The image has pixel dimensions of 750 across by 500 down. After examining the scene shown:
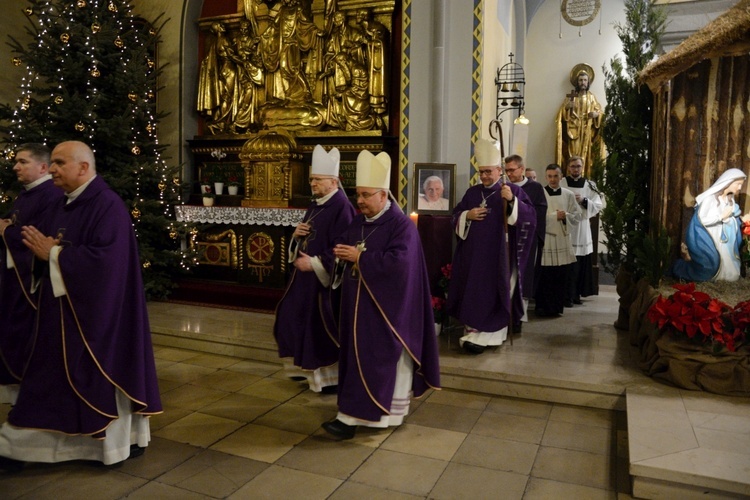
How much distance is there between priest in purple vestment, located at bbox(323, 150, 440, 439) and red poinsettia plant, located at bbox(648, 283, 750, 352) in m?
1.88

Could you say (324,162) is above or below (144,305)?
above

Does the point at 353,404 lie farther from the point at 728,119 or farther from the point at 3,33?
the point at 3,33

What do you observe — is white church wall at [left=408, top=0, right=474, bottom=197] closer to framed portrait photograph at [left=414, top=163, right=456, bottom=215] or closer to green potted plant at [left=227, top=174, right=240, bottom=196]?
framed portrait photograph at [left=414, top=163, right=456, bottom=215]

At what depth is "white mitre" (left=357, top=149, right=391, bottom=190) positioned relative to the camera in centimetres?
403

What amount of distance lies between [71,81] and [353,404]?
238 inches

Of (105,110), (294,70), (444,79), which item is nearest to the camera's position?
(444,79)

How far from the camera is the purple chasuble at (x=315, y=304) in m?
4.81

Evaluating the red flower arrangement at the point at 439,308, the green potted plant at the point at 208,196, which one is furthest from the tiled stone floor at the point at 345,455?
the green potted plant at the point at 208,196

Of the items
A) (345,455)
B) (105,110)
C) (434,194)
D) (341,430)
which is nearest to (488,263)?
(434,194)

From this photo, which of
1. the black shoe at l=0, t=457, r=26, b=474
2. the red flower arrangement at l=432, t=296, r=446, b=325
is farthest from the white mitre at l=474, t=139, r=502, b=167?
the black shoe at l=0, t=457, r=26, b=474

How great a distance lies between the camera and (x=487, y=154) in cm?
568

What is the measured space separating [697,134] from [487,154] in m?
1.89

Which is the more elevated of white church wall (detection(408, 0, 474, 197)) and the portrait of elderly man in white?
white church wall (detection(408, 0, 474, 197))

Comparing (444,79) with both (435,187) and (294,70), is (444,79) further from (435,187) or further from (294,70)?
(294,70)
